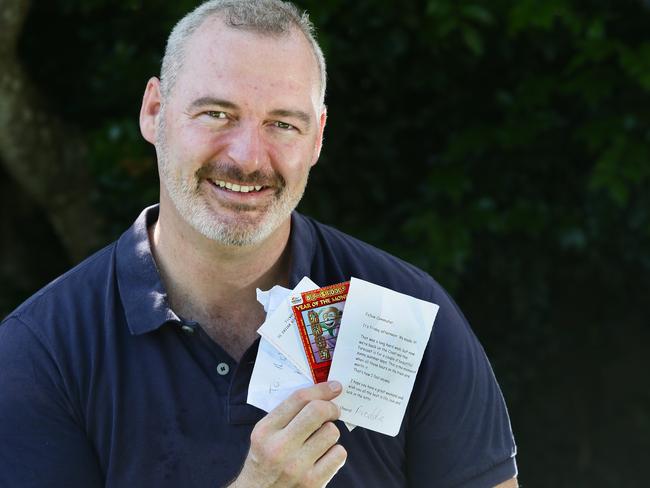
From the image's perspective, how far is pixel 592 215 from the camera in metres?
5.00

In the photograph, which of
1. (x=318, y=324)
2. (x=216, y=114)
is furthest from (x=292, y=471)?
(x=216, y=114)

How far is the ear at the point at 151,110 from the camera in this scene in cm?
289

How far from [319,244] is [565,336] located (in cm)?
343

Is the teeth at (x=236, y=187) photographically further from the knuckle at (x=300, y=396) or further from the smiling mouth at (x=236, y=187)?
the knuckle at (x=300, y=396)

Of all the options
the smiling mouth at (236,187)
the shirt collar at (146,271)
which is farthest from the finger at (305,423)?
the smiling mouth at (236,187)

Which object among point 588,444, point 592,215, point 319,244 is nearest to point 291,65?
point 319,244

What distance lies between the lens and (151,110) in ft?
9.61

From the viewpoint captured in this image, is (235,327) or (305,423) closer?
(305,423)

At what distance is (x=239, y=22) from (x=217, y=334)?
2.68 feet

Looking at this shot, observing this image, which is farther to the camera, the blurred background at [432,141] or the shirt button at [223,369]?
the blurred background at [432,141]

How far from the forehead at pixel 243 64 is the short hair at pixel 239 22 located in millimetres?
19

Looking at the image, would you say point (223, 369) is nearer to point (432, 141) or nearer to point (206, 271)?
point (206, 271)

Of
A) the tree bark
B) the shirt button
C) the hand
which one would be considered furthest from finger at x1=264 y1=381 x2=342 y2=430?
the tree bark

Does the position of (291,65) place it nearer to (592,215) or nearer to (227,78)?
(227,78)
